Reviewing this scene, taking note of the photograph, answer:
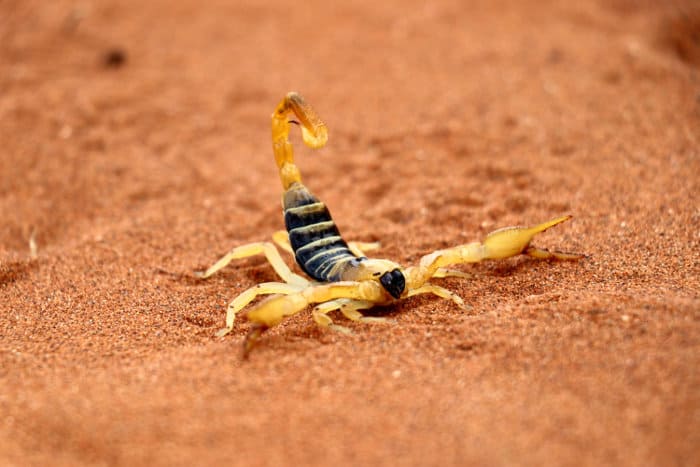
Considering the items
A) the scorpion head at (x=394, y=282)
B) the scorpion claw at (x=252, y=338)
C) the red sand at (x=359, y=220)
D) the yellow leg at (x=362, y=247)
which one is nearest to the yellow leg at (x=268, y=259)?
the red sand at (x=359, y=220)

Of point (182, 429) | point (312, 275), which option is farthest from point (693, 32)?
point (182, 429)

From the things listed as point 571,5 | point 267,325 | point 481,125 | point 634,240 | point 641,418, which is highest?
point 571,5

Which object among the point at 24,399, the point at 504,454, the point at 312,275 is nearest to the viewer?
the point at 504,454

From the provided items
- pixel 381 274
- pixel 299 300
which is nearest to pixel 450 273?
pixel 381 274

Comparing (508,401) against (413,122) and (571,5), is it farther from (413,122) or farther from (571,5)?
(571,5)

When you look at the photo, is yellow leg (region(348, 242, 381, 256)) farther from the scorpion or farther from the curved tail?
the curved tail

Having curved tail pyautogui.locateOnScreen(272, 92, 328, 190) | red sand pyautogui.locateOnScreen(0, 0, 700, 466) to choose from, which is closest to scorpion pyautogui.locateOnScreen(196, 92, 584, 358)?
curved tail pyautogui.locateOnScreen(272, 92, 328, 190)

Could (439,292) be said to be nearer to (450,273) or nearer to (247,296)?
(450,273)
